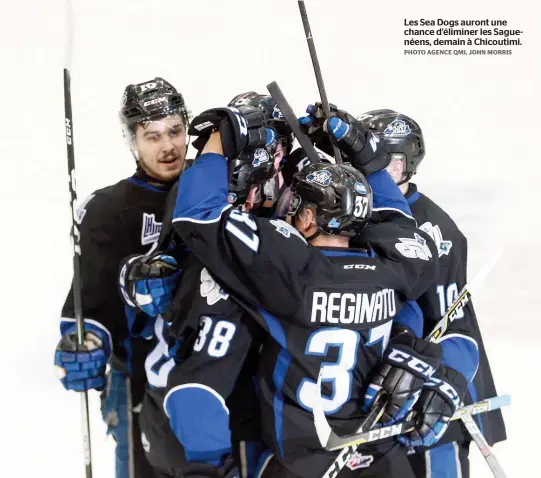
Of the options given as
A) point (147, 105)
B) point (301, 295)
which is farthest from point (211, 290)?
point (147, 105)

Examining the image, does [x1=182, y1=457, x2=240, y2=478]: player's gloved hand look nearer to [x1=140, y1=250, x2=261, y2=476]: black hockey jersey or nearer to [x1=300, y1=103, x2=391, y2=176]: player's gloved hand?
[x1=140, y1=250, x2=261, y2=476]: black hockey jersey

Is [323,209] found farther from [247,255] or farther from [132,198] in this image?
[132,198]

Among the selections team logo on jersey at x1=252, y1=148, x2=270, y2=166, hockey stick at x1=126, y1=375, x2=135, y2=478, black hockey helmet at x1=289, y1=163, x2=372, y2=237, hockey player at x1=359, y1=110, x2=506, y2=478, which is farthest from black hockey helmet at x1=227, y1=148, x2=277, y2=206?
hockey stick at x1=126, y1=375, x2=135, y2=478

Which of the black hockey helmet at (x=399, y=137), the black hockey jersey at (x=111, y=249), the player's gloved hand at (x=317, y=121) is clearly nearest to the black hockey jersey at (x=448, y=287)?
the black hockey helmet at (x=399, y=137)

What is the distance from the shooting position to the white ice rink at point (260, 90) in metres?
4.44

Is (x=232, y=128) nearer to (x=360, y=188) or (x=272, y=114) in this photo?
(x=360, y=188)

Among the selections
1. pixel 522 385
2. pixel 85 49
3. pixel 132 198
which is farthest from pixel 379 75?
pixel 132 198

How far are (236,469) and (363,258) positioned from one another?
2.30 ft

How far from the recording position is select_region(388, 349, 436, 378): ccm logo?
2533 millimetres

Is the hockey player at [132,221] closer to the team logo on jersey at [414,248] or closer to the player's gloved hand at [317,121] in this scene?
the player's gloved hand at [317,121]

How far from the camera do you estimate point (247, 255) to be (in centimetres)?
233

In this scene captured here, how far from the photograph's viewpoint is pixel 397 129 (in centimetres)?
323

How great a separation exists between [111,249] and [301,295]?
87 centimetres

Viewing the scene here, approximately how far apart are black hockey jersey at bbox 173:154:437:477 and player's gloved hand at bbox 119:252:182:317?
0.52 ft
